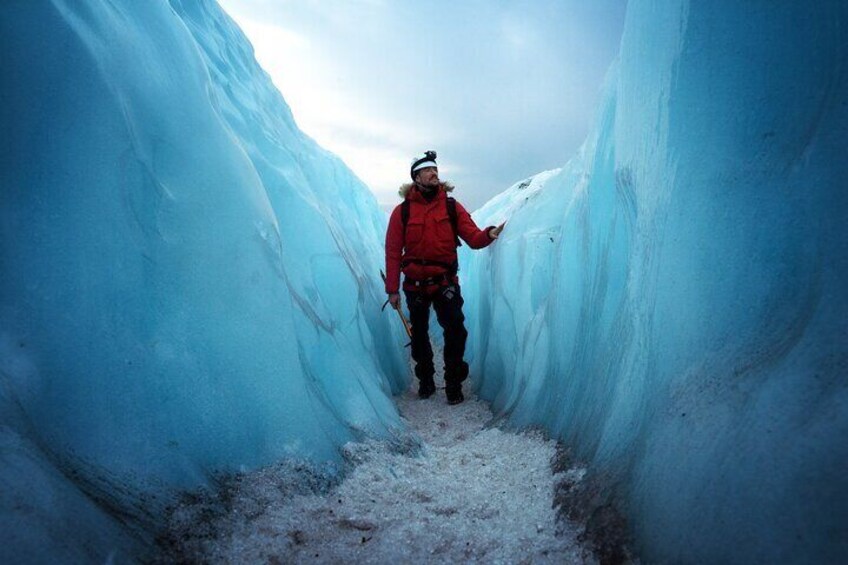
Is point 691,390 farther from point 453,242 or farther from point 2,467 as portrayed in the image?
point 453,242

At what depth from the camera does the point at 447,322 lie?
13.5 ft

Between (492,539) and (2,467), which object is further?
(492,539)

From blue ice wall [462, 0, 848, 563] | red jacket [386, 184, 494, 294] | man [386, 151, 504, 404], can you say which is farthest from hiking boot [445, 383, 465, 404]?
blue ice wall [462, 0, 848, 563]

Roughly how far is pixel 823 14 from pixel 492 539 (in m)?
1.87

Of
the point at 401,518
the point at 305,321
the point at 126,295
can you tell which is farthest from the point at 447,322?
the point at 126,295

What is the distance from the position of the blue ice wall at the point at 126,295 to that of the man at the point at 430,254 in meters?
1.64

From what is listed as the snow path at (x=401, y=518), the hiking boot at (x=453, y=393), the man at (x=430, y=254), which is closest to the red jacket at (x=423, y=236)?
the man at (x=430, y=254)

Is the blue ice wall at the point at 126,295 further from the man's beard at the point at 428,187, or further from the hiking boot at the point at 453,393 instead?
the man's beard at the point at 428,187

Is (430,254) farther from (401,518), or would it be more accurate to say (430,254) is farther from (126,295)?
(126,295)

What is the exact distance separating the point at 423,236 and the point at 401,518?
2.62 meters

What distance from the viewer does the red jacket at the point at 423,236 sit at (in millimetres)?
4133

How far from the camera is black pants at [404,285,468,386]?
4.11 metres

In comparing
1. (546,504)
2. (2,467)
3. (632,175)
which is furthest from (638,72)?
(2,467)

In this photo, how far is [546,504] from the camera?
6.26 ft
